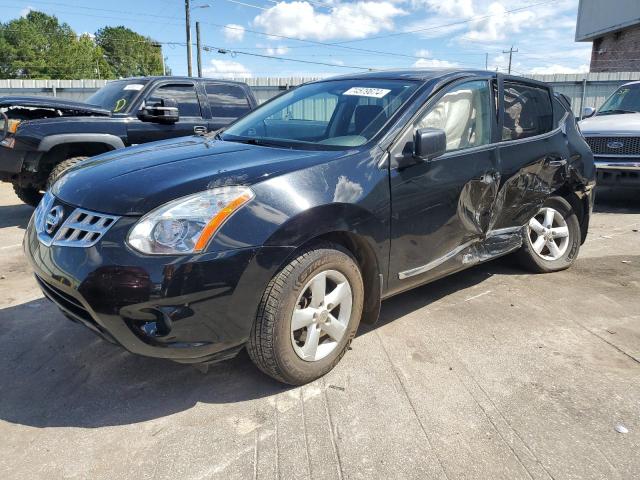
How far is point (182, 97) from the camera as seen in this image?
283 inches

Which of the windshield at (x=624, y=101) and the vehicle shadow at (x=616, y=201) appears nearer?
the vehicle shadow at (x=616, y=201)

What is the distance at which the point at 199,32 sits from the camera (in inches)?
1328

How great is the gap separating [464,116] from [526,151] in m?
0.74

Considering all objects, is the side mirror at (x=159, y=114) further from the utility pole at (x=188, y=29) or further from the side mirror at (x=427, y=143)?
the utility pole at (x=188, y=29)

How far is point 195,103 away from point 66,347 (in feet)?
15.8

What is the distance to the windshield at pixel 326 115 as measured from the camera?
3.17 metres

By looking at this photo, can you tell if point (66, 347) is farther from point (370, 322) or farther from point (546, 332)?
point (546, 332)

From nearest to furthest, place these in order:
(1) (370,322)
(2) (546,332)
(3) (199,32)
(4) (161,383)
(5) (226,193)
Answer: (5) (226,193), (4) (161,383), (1) (370,322), (2) (546,332), (3) (199,32)

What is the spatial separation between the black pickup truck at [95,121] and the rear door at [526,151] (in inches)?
155

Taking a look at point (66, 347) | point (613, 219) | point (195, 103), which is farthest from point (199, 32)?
point (66, 347)

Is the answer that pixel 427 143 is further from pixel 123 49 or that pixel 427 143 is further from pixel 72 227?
pixel 123 49

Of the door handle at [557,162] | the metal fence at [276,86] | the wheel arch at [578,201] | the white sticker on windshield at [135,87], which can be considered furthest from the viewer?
the metal fence at [276,86]

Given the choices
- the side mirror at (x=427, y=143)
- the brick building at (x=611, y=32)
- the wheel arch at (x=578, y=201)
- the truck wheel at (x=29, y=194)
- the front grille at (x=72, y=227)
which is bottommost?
the truck wheel at (x=29, y=194)

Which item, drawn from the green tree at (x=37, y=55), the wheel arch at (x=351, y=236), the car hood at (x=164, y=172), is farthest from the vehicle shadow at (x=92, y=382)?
the green tree at (x=37, y=55)
